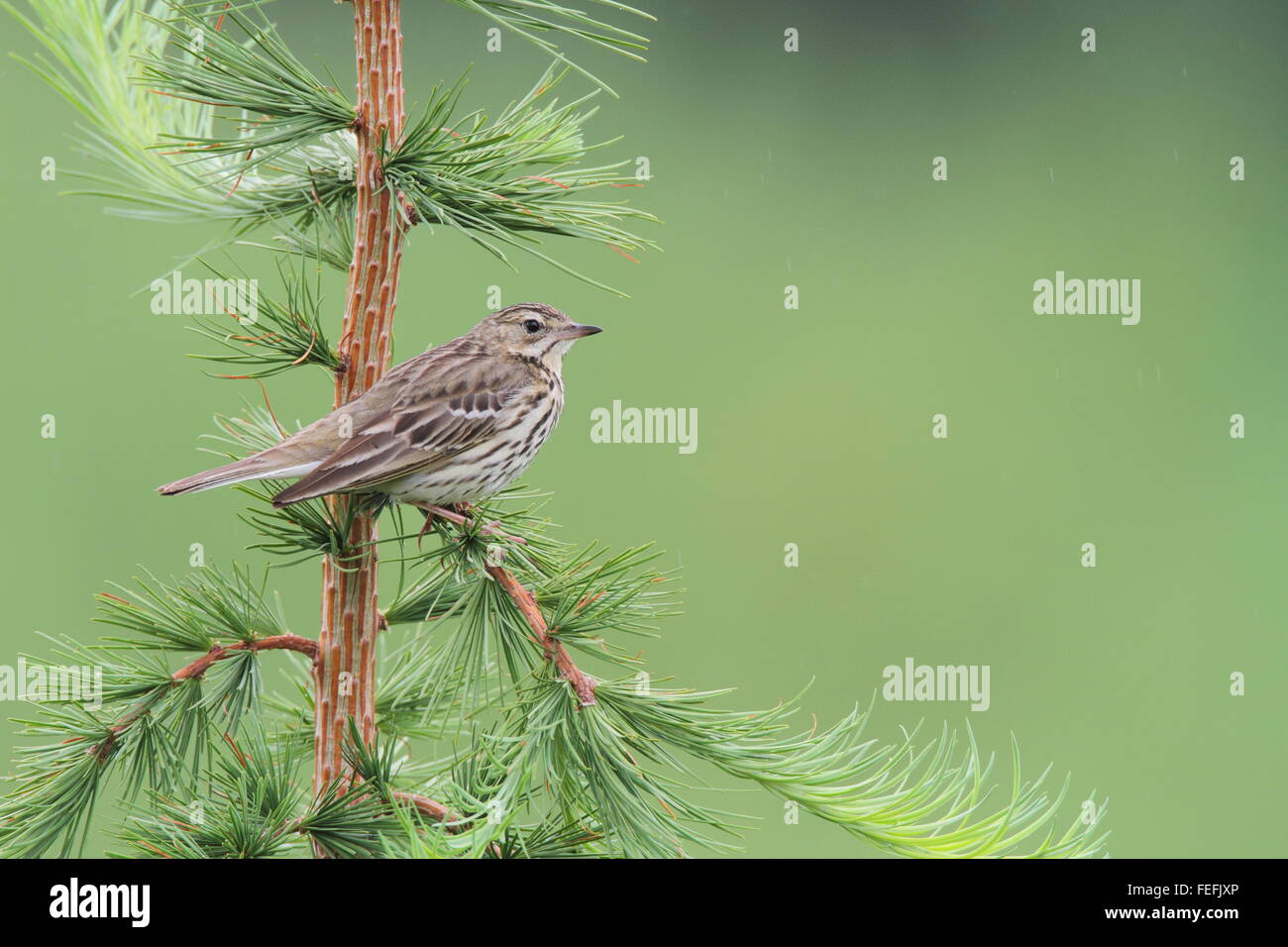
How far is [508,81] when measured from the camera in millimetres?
8555

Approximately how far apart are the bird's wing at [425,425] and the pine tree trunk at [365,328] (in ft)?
0.75

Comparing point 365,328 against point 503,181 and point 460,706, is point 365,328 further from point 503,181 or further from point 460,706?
point 460,706

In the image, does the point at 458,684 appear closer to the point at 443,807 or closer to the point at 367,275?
the point at 443,807

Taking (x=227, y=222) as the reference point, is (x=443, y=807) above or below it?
below

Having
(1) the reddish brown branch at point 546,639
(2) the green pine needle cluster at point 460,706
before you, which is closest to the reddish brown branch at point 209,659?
(2) the green pine needle cluster at point 460,706

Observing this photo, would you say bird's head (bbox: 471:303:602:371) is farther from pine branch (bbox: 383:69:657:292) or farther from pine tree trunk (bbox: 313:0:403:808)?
pine tree trunk (bbox: 313:0:403:808)

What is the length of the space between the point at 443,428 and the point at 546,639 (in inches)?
37.5

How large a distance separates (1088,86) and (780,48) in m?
2.50

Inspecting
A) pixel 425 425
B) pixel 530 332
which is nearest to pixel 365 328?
pixel 425 425

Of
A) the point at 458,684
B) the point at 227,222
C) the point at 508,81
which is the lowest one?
the point at 458,684

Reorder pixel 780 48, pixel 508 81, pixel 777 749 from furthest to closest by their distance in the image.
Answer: pixel 780 48 < pixel 508 81 < pixel 777 749

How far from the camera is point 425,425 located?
10.5 feet
